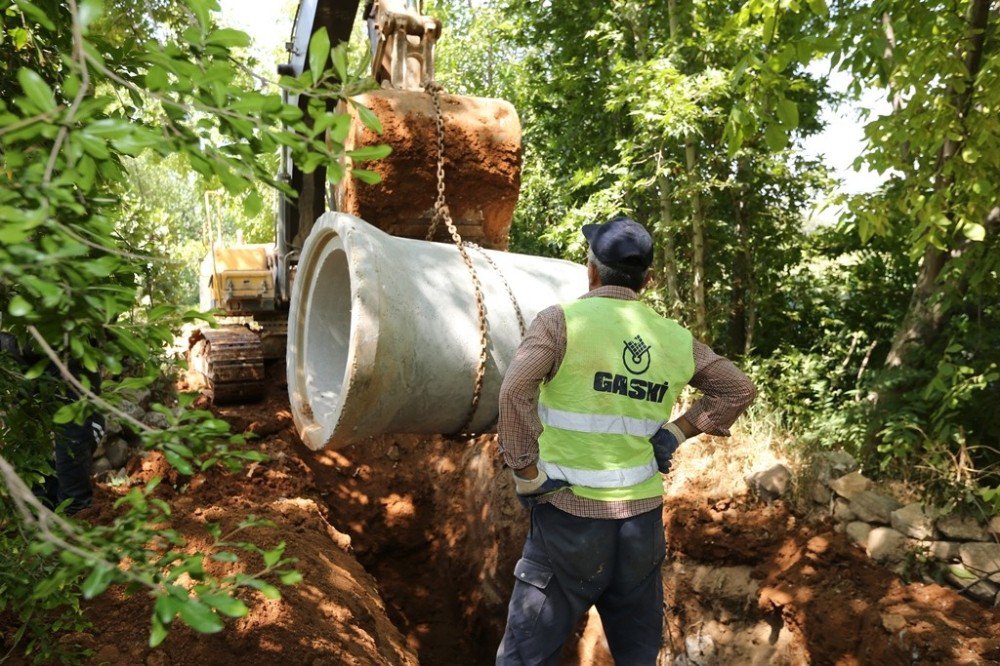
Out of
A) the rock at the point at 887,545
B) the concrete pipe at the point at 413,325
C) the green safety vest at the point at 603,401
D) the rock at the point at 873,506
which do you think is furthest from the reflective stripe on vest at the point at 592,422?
the rock at the point at 873,506

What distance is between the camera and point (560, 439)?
10.3 ft

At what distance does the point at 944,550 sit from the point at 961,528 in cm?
19

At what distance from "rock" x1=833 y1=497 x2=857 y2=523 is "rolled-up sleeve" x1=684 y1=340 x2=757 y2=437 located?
2.35 m

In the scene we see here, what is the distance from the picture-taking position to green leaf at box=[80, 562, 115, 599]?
4.64 feet

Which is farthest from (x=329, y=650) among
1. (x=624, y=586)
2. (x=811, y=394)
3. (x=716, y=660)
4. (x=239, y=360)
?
(x=811, y=394)

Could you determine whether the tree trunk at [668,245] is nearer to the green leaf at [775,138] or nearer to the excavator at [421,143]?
the excavator at [421,143]

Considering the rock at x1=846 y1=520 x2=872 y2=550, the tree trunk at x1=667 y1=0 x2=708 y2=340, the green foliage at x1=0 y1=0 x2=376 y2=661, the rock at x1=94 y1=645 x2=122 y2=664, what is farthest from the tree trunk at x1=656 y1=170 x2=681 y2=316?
the green foliage at x1=0 y1=0 x2=376 y2=661

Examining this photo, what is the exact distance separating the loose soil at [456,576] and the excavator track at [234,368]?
15 cm

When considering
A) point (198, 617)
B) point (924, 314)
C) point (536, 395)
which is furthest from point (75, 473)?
point (924, 314)

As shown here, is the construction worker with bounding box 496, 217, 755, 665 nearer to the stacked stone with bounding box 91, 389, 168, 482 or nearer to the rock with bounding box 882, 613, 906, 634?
the rock with bounding box 882, 613, 906, 634

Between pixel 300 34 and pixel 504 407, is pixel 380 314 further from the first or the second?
pixel 300 34

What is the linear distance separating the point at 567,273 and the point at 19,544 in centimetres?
261

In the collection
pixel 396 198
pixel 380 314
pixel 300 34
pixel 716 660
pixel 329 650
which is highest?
pixel 300 34

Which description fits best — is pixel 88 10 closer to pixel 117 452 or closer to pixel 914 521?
pixel 914 521
